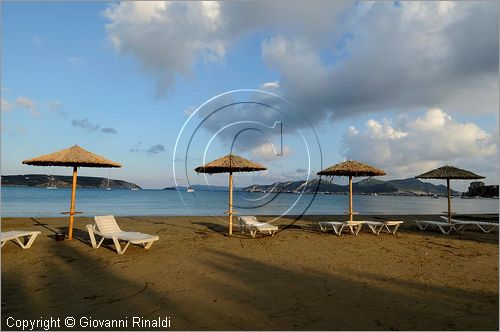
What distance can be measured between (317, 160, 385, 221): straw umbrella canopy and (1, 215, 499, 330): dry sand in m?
3.35

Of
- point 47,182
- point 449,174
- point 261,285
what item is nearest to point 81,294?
point 261,285

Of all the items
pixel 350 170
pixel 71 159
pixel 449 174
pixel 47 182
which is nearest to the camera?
pixel 71 159

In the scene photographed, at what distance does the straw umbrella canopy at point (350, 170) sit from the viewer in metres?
11.9

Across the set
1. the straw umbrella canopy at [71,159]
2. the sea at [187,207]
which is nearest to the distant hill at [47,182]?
the sea at [187,207]

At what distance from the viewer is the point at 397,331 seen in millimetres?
3711

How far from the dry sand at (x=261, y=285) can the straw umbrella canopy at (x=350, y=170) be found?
11.0 ft

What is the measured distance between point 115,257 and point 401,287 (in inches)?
227

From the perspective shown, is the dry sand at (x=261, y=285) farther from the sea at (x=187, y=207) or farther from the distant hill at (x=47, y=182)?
→ the distant hill at (x=47, y=182)

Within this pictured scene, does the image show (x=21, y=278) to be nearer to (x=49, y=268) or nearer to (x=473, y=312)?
(x=49, y=268)

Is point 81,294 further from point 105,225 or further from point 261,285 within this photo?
point 105,225

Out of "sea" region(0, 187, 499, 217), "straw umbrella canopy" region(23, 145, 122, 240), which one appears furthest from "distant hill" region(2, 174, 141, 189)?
"straw umbrella canopy" region(23, 145, 122, 240)

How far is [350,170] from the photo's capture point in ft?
38.9

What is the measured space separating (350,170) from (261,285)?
297 inches

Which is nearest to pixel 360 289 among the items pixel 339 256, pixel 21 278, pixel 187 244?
pixel 339 256
